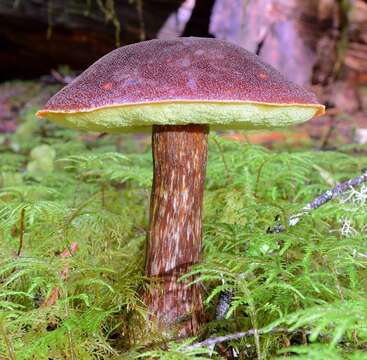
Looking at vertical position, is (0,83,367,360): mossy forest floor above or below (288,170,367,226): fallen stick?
below

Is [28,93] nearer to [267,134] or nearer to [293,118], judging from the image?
[267,134]

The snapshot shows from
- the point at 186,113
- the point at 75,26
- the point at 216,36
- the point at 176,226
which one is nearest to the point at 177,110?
the point at 186,113

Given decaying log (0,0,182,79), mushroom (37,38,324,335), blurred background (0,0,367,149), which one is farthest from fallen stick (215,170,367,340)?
decaying log (0,0,182,79)

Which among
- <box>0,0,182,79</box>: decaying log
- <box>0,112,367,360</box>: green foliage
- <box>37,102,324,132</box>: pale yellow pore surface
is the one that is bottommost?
<box>0,112,367,360</box>: green foliage

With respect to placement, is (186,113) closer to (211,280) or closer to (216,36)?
(211,280)

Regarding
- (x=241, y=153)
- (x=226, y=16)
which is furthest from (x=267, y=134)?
(x=241, y=153)

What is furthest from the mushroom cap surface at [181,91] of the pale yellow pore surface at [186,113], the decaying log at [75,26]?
the decaying log at [75,26]

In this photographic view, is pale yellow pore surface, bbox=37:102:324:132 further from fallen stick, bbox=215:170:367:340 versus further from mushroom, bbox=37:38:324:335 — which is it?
fallen stick, bbox=215:170:367:340
